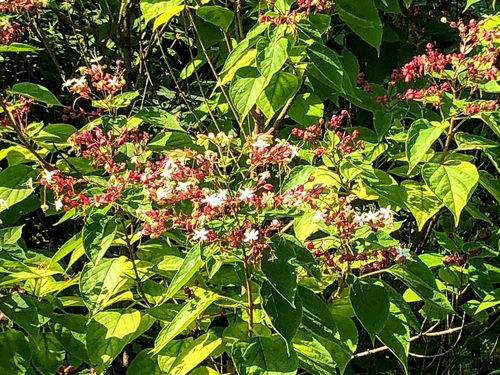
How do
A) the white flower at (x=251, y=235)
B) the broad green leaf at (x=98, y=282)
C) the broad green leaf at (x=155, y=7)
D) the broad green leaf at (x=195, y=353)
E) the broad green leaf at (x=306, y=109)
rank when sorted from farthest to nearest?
the broad green leaf at (x=306, y=109) → the broad green leaf at (x=155, y=7) → the broad green leaf at (x=195, y=353) → the broad green leaf at (x=98, y=282) → the white flower at (x=251, y=235)

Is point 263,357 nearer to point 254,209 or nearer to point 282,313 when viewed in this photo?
point 282,313

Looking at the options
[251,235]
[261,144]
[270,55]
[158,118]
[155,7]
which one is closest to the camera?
[251,235]

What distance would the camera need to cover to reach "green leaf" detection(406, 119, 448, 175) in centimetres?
153

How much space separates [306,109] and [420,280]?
0.50 metres

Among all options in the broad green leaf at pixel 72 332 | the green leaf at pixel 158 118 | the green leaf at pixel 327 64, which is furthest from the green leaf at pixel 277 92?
the broad green leaf at pixel 72 332

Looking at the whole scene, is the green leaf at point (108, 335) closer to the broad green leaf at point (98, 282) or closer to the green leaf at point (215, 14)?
the broad green leaf at point (98, 282)

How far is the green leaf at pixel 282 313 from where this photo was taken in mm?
1244

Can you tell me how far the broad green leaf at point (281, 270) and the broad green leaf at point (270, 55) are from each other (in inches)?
12.5

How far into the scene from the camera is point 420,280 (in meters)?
1.49

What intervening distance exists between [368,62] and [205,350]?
1.08 meters

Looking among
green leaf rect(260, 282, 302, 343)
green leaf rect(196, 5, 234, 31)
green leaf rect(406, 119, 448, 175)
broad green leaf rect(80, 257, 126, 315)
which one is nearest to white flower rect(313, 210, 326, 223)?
green leaf rect(260, 282, 302, 343)

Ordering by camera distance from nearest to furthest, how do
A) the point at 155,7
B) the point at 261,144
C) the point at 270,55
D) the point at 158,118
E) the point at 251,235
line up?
A: the point at 251,235, the point at 261,144, the point at 270,55, the point at 155,7, the point at 158,118

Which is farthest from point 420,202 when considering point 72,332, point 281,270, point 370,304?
→ point 72,332

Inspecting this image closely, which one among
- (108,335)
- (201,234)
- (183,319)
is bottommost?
(108,335)
